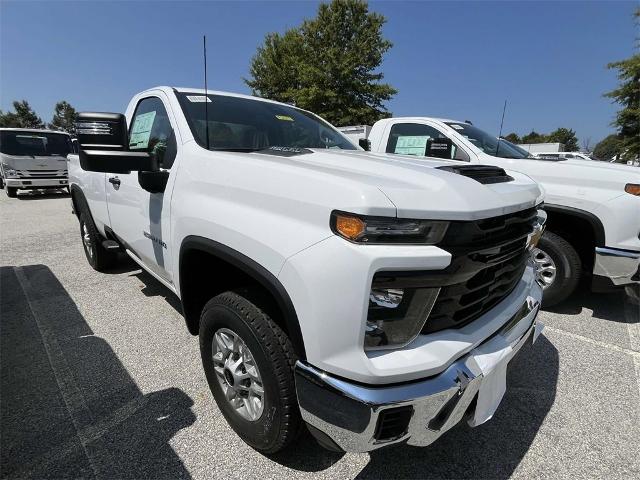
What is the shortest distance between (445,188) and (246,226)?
848mm

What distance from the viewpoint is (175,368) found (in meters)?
2.70

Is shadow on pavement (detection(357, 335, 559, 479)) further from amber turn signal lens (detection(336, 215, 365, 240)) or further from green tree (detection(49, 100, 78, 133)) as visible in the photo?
green tree (detection(49, 100, 78, 133))

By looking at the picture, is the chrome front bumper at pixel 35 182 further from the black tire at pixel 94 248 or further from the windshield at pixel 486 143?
the windshield at pixel 486 143

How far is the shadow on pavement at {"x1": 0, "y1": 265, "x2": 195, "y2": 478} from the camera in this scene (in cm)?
190

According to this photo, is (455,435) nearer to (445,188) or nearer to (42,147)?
(445,188)

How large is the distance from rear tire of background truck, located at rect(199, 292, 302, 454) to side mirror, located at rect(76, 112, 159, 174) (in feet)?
2.81

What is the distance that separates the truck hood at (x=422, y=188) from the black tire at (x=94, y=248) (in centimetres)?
338

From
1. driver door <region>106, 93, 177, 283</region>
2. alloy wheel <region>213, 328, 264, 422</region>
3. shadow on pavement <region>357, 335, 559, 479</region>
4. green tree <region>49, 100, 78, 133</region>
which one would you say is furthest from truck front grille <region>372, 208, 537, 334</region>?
green tree <region>49, 100, 78, 133</region>

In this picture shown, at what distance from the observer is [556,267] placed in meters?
3.59

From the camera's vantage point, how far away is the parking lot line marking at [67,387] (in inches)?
84.0

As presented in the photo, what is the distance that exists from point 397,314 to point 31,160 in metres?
14.2

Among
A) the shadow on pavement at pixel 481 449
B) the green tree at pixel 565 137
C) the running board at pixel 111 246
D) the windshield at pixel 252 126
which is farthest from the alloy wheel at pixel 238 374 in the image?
the green tree at pixel 565 137

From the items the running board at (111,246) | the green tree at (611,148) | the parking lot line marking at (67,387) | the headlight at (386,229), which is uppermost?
the green tree at (611,148)

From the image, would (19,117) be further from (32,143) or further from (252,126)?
(252,126)
